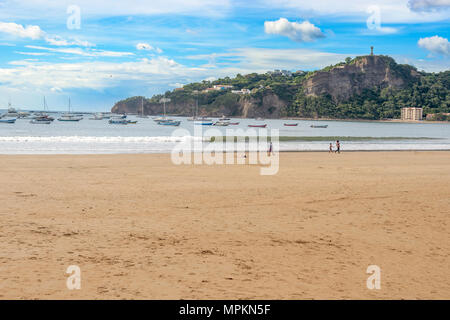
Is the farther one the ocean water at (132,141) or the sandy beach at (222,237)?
the ocean water at (132,141)

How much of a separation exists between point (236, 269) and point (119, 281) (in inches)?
78.1

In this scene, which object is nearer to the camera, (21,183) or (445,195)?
(445,195)

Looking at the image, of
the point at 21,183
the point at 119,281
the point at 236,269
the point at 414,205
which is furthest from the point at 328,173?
the point at 119,281

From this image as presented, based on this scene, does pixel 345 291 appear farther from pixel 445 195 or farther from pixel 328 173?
pixel 328 173

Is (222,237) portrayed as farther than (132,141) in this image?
No

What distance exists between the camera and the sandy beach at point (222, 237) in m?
6.93

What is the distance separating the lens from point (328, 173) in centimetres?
A: 2192

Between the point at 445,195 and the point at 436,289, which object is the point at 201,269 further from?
the point at 445,195

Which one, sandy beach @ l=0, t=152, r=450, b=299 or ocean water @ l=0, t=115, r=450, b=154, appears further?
ocean water @ l=0, t=115, r=450, b=154

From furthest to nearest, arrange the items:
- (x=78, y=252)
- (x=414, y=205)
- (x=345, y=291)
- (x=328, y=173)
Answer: (x=328, y=173), (x=414, y=205), (x=78, y=252), (x=345, y=291)

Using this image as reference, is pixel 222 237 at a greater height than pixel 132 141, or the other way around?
pixel 132 141

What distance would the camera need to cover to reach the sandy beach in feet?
22.7

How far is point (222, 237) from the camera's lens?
984cm
